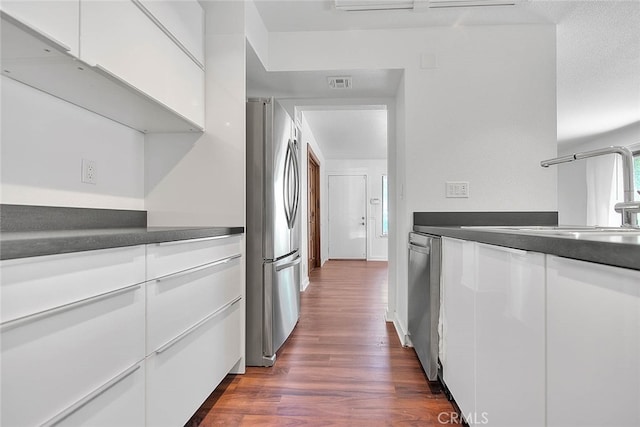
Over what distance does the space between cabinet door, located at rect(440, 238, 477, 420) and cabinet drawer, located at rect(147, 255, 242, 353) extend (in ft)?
3.53

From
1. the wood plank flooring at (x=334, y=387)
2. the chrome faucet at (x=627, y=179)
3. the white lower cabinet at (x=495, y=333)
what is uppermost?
the chrome faucet at (x=627, y=179)

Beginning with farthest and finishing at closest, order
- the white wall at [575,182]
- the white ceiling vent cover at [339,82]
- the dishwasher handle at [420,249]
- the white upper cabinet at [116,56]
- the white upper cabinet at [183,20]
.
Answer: the white wall at [575,182] < the white ceiling vent cover at [339,82] < the dishwasher handle at [420,249] < the white upper cabinet at [183,20] < the white upper cabinet at [116,56]

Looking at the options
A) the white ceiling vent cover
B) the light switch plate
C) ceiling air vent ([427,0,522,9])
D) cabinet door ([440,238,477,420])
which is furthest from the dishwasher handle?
ceiling air vent ([427,0,522,9])

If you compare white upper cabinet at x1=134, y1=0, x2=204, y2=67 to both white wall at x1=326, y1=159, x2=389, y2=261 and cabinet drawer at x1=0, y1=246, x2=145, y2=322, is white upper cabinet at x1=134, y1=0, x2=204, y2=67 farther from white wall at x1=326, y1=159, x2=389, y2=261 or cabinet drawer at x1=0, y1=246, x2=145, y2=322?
white wall at x1=326, y1=159, x2=389, y2=261

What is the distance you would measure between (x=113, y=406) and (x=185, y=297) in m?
0.48

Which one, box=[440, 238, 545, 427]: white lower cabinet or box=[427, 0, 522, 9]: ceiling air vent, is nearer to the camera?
box=[440, 238, 545, 427]: white lower cabinet

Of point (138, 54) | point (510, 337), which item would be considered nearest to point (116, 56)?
point (138, 54)

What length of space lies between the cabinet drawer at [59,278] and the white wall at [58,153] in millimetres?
614

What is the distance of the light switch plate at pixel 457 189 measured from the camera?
8.61 ft

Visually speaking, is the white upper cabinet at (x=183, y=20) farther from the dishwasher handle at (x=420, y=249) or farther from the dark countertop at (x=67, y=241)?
the dishwasher handle at (x=420, y=249)

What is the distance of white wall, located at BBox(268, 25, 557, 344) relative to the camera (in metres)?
2.59

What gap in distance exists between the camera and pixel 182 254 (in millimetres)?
1465

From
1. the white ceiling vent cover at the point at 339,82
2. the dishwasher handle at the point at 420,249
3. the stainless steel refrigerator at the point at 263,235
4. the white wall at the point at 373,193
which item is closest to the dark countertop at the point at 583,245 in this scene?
the dishwasher handle at the point at 420,249

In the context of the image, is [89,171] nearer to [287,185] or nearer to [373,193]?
[287,185]
